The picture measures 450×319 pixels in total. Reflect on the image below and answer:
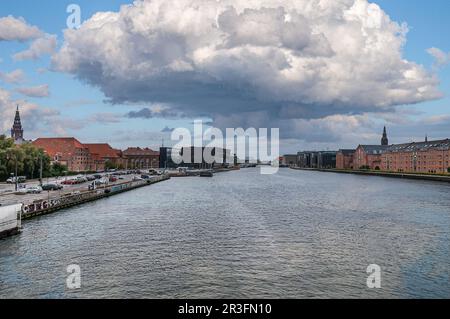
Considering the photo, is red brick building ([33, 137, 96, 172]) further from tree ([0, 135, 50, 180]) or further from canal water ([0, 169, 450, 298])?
canal water ([0, 169, 450, 298])

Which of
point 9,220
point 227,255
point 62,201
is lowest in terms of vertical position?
point 227,255

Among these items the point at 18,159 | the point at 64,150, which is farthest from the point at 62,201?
the point at 64,150

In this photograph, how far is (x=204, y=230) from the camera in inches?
1834

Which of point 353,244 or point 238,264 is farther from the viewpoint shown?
point 353,244

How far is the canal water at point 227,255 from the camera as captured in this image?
25734 millimetres

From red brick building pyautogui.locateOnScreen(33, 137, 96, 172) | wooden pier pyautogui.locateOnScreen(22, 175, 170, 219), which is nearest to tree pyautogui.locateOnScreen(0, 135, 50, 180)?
wooden pier pyautogui.locateOnScreen(22, 175, 170, 219)

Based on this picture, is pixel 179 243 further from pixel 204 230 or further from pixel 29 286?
pixel 29 286

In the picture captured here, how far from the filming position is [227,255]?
34.6 m

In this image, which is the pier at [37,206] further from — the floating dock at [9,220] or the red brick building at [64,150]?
the red brick building at [64,150]

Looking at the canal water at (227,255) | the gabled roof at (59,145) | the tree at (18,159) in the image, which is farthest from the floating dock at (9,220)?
the gabled roof at (59,145)

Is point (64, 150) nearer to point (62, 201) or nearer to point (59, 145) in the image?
point (59, 145)

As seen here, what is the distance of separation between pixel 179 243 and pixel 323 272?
14451 mm

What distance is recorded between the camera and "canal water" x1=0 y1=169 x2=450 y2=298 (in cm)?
2573
